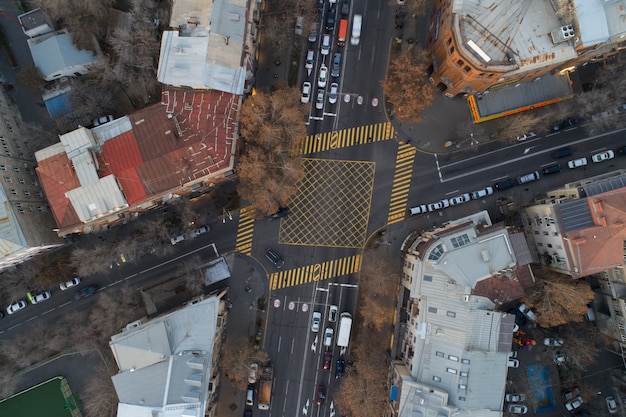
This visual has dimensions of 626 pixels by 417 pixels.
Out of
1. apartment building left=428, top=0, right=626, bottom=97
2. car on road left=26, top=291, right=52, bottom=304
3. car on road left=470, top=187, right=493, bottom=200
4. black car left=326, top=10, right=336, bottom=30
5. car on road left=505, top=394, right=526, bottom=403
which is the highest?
black car left=326, top=10, right=336, bottom=30

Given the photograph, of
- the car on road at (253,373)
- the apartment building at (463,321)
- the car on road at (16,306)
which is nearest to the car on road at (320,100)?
the apartment building at (463,321)

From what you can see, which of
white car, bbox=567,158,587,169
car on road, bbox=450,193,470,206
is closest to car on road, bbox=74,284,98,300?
car on road, bbox=450,193,470,206

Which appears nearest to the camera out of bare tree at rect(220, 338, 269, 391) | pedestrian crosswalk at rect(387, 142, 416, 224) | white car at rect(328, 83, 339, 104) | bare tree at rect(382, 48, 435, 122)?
bare tree at rect(382, 48, 435, 122)

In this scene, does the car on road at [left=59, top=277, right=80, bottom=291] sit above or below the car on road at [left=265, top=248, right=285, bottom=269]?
below

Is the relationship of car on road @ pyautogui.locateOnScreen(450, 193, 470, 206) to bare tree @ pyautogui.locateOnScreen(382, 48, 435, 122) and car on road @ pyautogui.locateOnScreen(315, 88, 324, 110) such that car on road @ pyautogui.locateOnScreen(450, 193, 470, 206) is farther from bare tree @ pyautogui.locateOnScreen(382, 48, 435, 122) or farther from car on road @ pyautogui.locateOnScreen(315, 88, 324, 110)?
car on road @ pyautogui.locateOnScreen(315, 88, 324, 110)

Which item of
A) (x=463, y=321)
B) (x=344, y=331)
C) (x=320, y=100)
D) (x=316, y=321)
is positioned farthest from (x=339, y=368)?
(x=320, y=100)

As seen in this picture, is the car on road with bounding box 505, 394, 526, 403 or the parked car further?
the car on road with bounding box 505, 394, 526, 403

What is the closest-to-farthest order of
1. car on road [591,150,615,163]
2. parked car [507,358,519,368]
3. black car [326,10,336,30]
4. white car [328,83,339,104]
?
parked car [507,358,519,368] < car on road [591,150,615,163] < black car [326,10,336,30] < white car [328,83,339,104]
